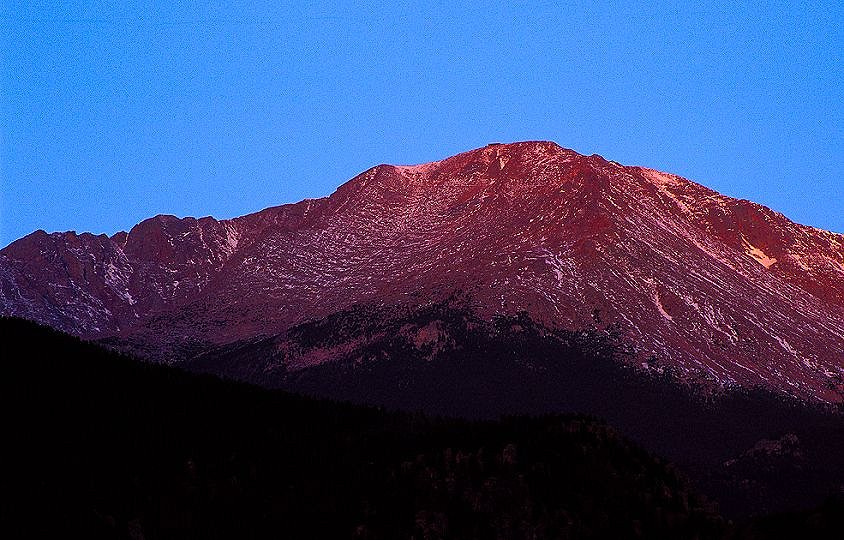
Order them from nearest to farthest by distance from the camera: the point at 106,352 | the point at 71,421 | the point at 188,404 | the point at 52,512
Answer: the point at 52,512 < the point at 71,421 < the point at 188,404 < the point at 106,352

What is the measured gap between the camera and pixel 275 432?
162m

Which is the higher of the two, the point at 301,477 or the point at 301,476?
the point at 301,476

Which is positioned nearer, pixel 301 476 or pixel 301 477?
pixel 301 477

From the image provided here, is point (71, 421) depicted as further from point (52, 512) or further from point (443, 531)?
point (443, 531)

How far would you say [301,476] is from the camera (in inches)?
5886

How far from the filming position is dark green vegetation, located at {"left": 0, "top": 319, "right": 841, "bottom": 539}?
138875 millimetres

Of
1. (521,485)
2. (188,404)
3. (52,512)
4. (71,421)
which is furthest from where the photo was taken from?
(188,404)

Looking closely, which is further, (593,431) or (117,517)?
(593,431)

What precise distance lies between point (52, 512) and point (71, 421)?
22.6 meters

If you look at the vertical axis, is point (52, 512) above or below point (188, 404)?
below

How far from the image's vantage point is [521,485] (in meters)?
144

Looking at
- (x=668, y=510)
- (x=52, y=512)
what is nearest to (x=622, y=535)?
(x=668, y=510)

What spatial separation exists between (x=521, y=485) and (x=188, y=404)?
45648 millimetres

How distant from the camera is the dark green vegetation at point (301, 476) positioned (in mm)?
138875
